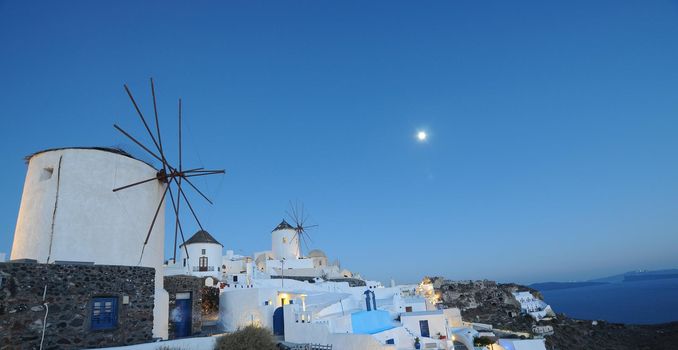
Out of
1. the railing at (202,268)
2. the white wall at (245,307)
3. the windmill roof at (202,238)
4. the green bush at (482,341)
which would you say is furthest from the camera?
the windmill roof at (202,238)

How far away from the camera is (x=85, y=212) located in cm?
1162

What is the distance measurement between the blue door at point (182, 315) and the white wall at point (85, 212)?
454 centimetres

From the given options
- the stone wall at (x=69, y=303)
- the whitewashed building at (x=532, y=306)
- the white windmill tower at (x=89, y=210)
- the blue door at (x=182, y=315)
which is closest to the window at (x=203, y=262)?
the blue door at (x=182, y=315)

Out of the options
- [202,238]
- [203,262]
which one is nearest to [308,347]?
[203,262]

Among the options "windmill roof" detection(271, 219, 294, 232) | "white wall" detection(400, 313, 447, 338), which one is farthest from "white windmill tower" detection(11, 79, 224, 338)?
"windmill roof" detection(271, 219, 294, 232)

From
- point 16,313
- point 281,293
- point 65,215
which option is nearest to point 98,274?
point 16,313

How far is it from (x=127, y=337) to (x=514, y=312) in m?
43.4

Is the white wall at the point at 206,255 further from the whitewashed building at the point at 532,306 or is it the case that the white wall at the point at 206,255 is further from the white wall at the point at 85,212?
the whitewashed building at the point at 532,306

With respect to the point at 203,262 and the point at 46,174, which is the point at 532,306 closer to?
the point at 203,262

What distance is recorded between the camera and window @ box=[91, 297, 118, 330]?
9289mm

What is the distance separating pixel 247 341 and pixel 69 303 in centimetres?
483

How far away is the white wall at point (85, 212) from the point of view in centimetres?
1119

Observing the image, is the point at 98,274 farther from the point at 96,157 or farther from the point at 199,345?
the point at 96,157

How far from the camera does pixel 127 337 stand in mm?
9781
